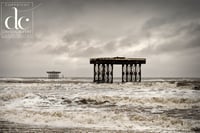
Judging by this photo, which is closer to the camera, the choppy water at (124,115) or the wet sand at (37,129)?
the wet sand at (37,129)

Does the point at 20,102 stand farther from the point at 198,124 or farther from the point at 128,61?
the point at 128,61

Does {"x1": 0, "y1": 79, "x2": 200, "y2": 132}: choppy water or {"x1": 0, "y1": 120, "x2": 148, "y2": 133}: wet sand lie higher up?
{"x1": 0, "y1": 120, "x2": 148, "y2": 133}: wet sand

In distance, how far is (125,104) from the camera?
2025 cm

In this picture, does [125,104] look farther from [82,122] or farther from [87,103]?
[82,122]

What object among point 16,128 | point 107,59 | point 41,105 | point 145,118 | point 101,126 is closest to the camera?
point 16,128

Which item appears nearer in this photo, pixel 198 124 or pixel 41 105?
pixel 198 124

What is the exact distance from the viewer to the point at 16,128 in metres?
11.6

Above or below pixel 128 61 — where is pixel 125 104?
below

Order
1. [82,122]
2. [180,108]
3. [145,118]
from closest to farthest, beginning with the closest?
[82,122] < [145,118] < [180,108]

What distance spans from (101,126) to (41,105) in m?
8.20

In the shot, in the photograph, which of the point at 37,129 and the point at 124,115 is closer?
the point at 37,129

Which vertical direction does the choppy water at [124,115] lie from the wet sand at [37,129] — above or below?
below

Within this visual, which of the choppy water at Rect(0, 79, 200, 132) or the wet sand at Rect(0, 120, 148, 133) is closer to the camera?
the wet sand at Rect(0, 120, 148, 133)

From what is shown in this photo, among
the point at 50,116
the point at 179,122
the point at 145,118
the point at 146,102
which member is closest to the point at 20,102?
the point at 50,116
